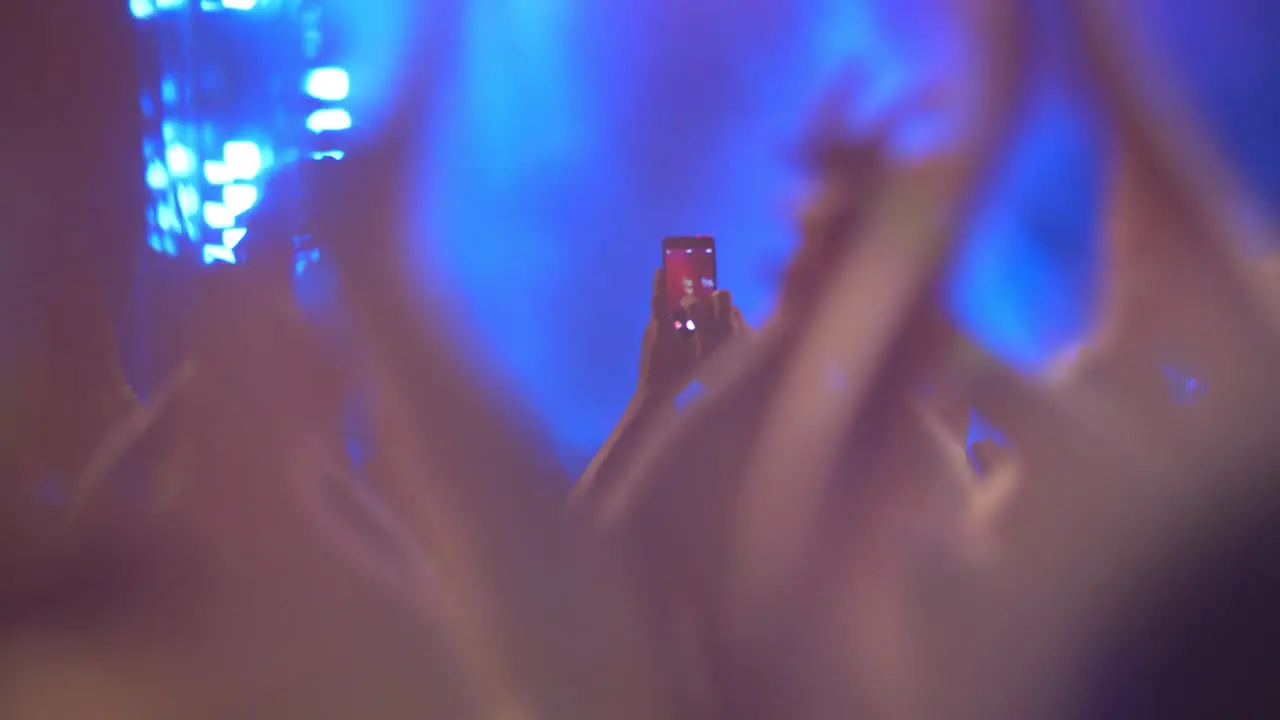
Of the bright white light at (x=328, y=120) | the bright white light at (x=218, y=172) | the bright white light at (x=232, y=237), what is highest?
the bright white light at (x=328, y=120)

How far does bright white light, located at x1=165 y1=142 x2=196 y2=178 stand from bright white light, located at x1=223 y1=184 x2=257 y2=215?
5cm

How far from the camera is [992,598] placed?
93 centimetres

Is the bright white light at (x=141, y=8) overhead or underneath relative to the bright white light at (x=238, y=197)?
overhead

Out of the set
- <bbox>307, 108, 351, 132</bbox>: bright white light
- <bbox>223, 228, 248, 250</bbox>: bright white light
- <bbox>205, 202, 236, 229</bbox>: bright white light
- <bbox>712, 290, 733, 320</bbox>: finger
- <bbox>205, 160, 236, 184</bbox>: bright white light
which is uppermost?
<bbox>307, 108, 351, 132</bbox>: bright white light

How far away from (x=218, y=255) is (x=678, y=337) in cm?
51

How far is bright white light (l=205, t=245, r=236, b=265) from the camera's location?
89 cm

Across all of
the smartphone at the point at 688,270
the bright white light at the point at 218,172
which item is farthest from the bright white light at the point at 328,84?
the smartphone at the point at 688,270

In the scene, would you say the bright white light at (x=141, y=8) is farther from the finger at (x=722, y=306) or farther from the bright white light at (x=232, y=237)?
the finger at (x=722, y=306)

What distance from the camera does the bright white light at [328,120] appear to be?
889mm

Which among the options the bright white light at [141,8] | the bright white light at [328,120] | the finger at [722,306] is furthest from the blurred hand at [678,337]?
the bright white light at [141,8]

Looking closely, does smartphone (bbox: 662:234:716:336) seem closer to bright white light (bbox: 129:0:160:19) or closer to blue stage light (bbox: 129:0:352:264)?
blue stage light (bbox: 129:0:352:264)

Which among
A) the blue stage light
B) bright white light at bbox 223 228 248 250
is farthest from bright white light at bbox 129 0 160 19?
bright white light at bbox 223 228 248 250

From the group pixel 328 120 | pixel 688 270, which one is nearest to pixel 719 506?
pixel 688 270

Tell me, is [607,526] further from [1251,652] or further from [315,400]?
[1251,652]
